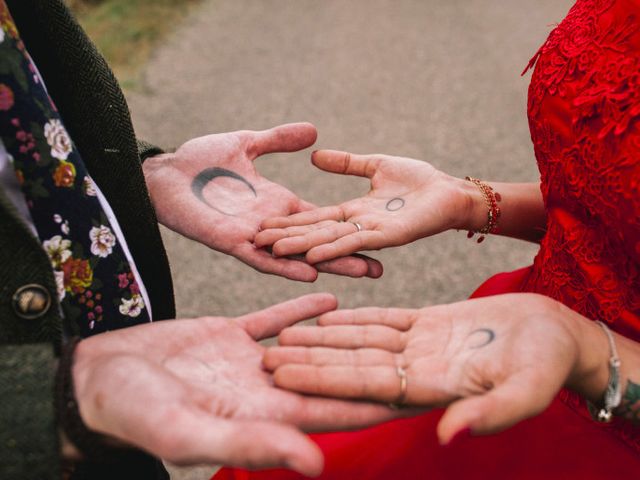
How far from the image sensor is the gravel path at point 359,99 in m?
2.72

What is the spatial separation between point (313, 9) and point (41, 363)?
203 inches

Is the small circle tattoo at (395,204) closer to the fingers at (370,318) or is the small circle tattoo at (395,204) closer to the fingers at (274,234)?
the fingers at (274,234)

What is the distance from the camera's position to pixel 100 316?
1.05 m

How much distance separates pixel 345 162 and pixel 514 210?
442mm

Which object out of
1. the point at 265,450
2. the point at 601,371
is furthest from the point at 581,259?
the point at 265,450

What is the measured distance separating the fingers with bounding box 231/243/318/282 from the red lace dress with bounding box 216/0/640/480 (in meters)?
0.33

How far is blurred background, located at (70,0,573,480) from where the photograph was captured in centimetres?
274

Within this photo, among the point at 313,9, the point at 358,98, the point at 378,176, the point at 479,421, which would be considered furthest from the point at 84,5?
the point at 479,421

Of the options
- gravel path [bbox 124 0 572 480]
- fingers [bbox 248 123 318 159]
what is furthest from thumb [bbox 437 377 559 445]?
gravel path [bbox 124 0 572 480]

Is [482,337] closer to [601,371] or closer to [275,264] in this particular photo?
[601,371]

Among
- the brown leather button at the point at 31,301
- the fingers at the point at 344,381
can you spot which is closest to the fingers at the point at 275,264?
the fingers at the point at 344,381

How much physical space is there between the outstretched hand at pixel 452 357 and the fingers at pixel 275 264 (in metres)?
0.26

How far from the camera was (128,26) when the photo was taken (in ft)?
15.2

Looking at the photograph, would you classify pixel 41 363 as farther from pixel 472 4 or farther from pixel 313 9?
pixel 472 4
